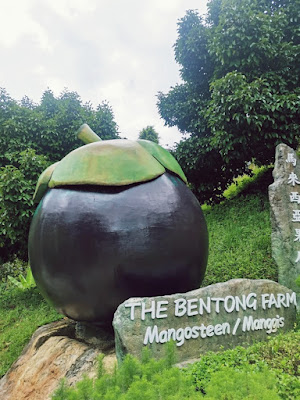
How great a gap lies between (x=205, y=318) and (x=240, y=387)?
1.44 metres

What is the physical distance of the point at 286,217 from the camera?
461cm

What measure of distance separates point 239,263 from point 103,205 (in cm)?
321

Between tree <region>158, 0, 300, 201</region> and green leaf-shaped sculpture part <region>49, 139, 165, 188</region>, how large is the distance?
4.01m

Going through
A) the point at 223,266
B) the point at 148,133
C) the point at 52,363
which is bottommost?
the point at 52,363

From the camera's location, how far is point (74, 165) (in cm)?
320

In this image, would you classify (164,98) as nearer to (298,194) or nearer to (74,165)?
(298,194)

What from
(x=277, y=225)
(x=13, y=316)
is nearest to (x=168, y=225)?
(x=277, y=225)

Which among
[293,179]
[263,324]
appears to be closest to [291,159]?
[293,179]

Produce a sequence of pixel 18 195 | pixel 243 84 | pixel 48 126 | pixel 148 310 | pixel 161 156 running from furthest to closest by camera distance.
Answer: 1. pixel 48 126
2. pixel 243 84
3. pixel 18 195
4. pixel 161 156
5. pixel 148 310

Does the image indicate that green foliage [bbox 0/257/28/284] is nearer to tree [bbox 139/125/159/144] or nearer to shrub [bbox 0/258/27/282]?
shrub [bbox 0/258/27/282]

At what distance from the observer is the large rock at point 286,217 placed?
4480mm

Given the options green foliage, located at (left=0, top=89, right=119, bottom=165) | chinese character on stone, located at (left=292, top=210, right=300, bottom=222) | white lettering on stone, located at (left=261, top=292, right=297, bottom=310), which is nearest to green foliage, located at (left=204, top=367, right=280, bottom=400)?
white lettering on stone, located at (left=261, top=292, right=297, bottom=310)

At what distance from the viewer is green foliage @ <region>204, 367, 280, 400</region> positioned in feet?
5.21

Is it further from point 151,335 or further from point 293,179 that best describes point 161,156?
point 293,179
